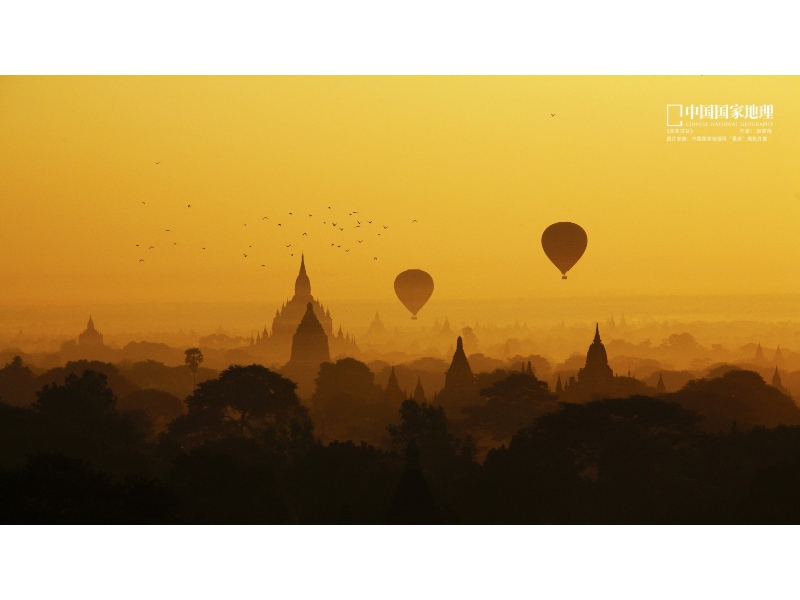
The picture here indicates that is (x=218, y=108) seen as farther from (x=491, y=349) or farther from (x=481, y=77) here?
(x=491, y=349)

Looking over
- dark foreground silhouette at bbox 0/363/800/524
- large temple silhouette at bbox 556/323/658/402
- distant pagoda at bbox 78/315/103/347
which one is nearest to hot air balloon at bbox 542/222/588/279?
large temple silhouette at bbox 556/323/658/402

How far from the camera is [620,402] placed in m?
6.45

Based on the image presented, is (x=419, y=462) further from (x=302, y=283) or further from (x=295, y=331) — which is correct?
(x=302, y=283)

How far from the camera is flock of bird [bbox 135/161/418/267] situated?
21.3ft

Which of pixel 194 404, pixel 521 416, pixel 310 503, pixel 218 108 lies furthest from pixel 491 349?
pixel 218 108

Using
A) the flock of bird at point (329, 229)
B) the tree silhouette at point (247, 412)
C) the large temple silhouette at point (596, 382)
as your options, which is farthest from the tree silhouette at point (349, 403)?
the large temple silhouette at point (596, 382)

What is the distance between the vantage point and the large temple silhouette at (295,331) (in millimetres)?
6383

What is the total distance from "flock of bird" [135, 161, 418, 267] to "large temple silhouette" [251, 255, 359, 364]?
0.56 ft

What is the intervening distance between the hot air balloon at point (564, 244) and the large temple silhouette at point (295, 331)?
1.43m

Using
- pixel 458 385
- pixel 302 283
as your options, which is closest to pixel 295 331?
pixel 302 283

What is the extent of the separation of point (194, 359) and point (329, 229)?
124 centimetres

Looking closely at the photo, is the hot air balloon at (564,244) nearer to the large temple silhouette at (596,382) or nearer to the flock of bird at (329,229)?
the large temple silhouette at (596,382)

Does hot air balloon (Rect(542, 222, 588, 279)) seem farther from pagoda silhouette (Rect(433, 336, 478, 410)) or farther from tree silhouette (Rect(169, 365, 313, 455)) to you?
tree silhouette (Rect(169, 365, 313, 455))

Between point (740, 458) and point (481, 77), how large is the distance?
298 centimetres
